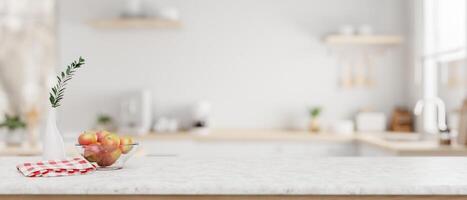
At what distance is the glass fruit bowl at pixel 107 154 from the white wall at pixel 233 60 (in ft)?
10.9

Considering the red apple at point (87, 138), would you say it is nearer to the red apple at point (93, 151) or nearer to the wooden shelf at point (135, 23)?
the red apple at point (93, 151)

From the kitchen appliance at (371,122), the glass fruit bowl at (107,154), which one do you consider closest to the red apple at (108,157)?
the glass fruit bowl at (107,154)

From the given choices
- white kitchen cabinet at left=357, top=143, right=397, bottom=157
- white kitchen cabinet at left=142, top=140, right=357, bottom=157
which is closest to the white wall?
white kitchen cabinet at left=142, top=140, right=357, bottom=157

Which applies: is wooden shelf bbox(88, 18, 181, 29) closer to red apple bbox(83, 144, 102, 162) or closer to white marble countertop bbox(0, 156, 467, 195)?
white marble countertop bbox(0, 156, 467, 195)

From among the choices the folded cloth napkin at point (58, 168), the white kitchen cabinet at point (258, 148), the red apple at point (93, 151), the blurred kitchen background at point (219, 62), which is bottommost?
the white kitchen cabinet at point (258, 148)

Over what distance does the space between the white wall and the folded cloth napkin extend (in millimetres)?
3362

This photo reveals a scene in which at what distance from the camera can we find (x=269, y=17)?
18.6 ft

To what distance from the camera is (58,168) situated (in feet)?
7.17

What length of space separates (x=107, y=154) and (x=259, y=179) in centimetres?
55

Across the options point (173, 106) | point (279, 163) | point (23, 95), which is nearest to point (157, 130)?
point (173, 106)

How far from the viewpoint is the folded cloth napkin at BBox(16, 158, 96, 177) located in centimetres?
213

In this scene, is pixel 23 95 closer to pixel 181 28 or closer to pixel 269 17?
pixel 181 28

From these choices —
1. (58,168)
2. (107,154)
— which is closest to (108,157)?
(107,154)

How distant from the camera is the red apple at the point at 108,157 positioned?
2309mm
